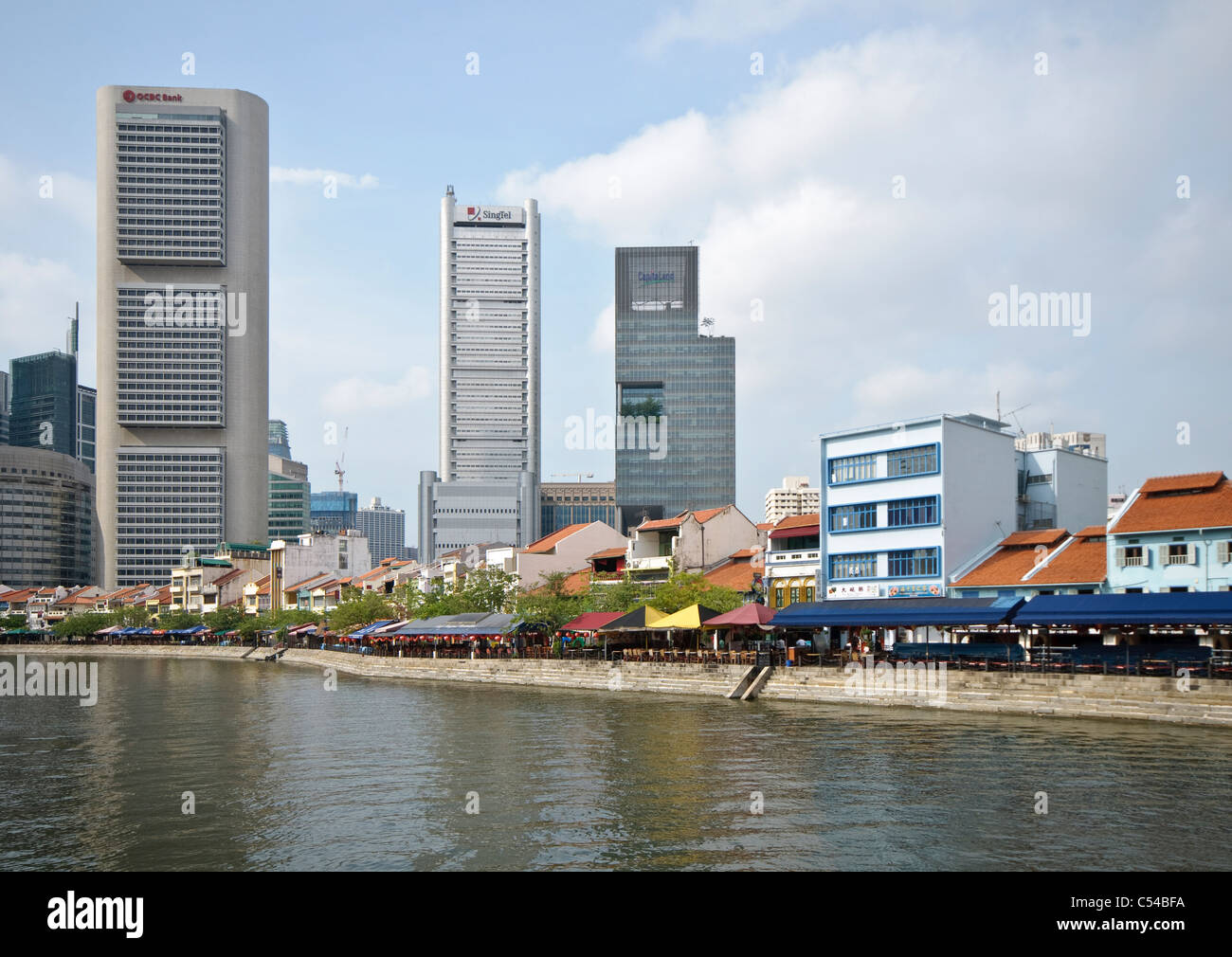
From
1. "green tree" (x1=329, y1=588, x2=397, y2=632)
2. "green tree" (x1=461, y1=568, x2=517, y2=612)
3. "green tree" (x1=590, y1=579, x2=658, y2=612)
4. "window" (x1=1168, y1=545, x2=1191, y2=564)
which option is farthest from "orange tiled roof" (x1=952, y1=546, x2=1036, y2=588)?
"green tree" (x1=329, y1=588, x2=397, y2=632)

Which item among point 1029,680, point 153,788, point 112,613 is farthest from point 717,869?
point 112,613

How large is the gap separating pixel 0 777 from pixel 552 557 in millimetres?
70895

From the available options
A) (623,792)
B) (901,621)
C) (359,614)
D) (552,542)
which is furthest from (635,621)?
(359,614)

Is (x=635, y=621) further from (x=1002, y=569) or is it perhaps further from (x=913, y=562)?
(x=1002, y=569)

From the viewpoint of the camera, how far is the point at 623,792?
29047 millimetres

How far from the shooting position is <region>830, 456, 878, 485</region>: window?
66.0 metres

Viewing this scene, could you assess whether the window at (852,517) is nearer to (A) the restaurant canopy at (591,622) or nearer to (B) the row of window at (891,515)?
(B) the row of window at (891,515)

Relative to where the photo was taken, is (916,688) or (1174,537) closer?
(916,688)

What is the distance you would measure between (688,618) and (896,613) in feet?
38.7

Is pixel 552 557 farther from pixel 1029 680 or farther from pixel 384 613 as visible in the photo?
pixel 1029 680

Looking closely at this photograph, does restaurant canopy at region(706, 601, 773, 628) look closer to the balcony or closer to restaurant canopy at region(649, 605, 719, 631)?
restaurant canopy at region(649, 605, 719, 631)

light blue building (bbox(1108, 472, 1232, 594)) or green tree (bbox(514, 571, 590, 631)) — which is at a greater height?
light blue building (bbox(1108, 472, 1232, 594))

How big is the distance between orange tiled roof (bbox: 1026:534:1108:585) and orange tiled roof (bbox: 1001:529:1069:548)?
172cm
